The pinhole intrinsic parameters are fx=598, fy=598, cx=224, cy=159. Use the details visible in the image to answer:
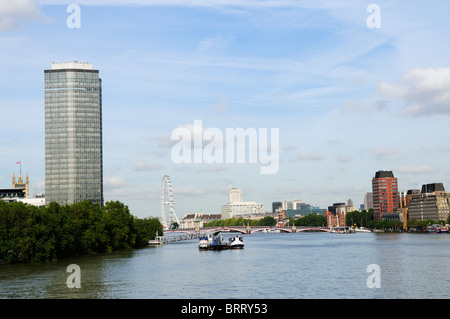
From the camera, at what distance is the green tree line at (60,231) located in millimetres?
85188

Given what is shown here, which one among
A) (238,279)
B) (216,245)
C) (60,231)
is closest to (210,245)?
(216,245)

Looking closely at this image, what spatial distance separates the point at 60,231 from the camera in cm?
9531

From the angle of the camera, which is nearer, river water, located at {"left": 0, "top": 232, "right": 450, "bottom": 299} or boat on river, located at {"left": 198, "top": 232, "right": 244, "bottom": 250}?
river water, located at {"left": 0, "top": 232, "right": 450, "bottom": 299}

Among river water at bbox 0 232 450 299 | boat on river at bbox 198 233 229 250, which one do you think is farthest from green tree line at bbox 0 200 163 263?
boat on river at bbox 198 233 229 250

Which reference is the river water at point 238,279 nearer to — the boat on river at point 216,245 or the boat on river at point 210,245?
the boat on river at point 210,245

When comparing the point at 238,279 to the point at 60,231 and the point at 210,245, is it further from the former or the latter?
the point at 210,245

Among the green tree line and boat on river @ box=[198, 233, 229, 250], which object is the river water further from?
boat on river @ box=[198, 233, 229, 250]

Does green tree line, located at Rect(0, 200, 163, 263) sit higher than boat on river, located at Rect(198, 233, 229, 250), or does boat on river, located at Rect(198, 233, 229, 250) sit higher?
green tree line, located at Rect(0, 200, 163, 263)

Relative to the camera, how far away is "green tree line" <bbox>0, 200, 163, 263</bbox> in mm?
85188

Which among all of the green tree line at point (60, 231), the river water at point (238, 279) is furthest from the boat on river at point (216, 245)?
the river water at point (238, 279)
